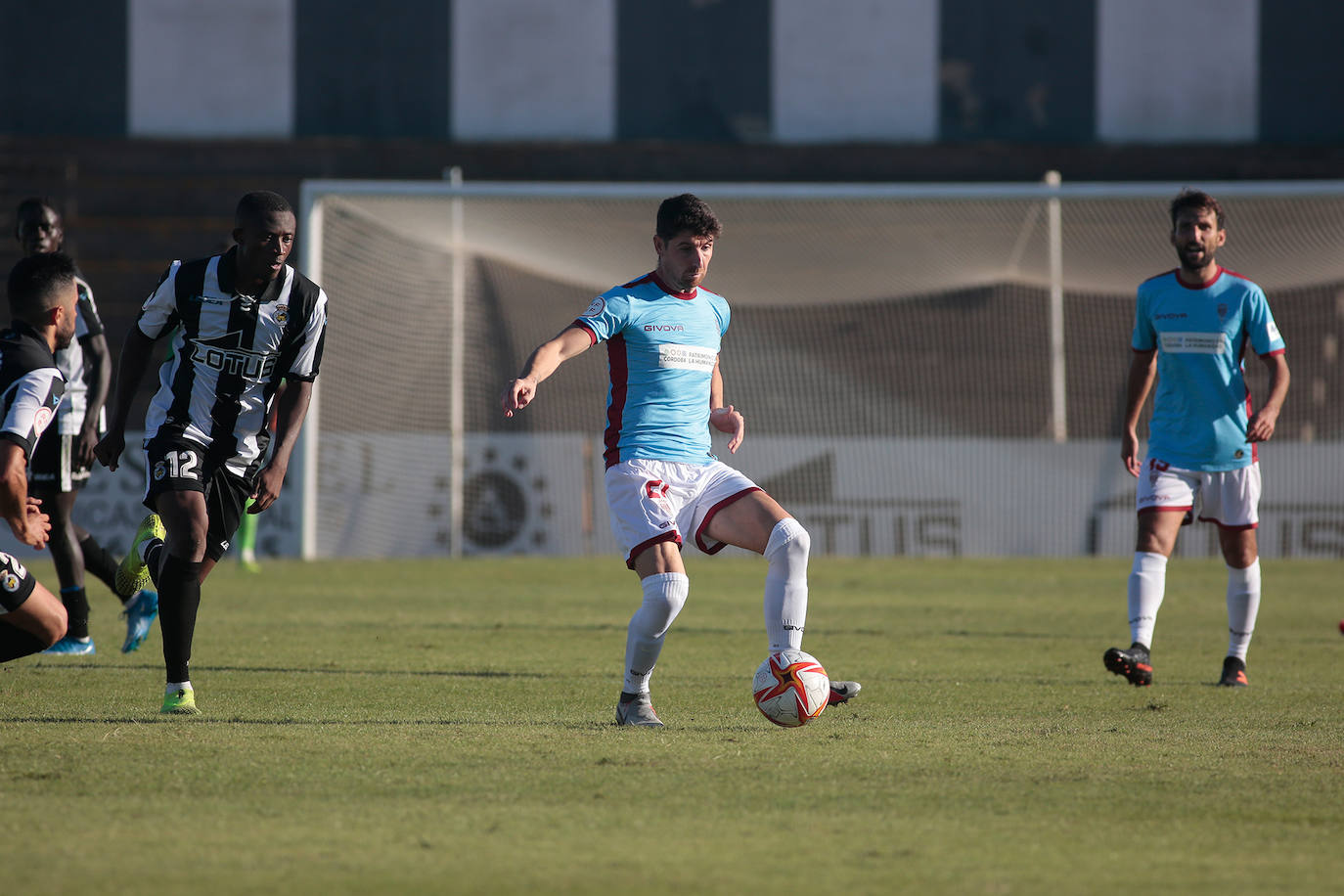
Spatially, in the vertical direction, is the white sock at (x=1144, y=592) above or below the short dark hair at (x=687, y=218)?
below

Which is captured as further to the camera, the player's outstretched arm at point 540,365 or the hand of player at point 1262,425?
the hand of player at point 1262,425

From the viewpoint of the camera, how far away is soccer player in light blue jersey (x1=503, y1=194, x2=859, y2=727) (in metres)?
5.42

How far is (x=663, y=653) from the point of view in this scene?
802 cm

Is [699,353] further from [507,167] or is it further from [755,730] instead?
[507,167]

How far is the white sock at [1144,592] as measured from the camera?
6.86 meters

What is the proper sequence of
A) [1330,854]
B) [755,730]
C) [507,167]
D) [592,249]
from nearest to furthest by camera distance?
[1330,854]
[755,730]
[592,249]
[507,167]

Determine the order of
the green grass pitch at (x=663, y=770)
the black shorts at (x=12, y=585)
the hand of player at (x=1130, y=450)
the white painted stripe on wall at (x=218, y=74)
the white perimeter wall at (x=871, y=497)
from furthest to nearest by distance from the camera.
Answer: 1. the white painted stripe on wall at (x=218, y=74)
2. the white perimeter wall at (x=871, y=497)
3. the hand of player at (x=1130, y=450)
4. the black shorts at (x=12, y=585)
5. the green grass pitch at (x=663, y=770)

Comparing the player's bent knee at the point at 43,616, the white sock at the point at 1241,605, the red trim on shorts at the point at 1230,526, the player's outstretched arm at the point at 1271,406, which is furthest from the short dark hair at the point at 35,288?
the white sock at the point at 1241,605

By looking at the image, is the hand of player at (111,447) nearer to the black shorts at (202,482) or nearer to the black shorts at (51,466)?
the black shorts at (202,482)

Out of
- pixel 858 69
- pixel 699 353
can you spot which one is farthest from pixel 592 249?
pixel 699 353

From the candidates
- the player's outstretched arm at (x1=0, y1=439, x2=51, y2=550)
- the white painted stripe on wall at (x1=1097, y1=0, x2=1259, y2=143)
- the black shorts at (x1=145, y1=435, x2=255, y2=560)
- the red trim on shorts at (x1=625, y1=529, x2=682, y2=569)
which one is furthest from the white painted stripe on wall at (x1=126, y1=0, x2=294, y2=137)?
the player's outstretched arm at (x1=0, y1=439, x2=51, y2=550)

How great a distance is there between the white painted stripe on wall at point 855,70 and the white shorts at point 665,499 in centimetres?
1665

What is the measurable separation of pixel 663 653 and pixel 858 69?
15.2 meters

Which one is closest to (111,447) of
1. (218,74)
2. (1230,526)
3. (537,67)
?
(1230,526)
